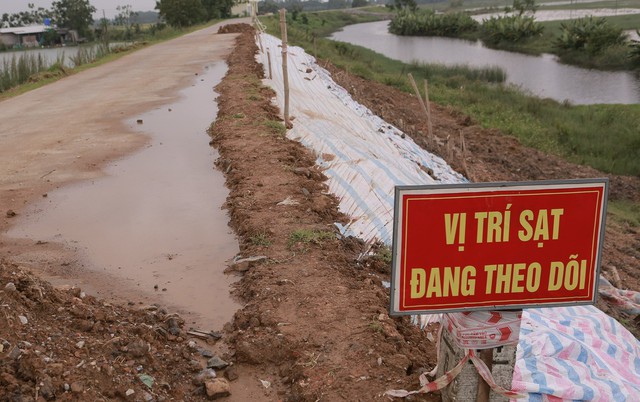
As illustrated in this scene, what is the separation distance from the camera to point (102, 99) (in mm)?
→ 14930

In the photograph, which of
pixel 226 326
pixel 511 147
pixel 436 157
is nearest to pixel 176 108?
pixel 436 157

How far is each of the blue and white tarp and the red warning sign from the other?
98 centimetres

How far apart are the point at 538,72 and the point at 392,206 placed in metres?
29.7

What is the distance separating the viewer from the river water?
1024 inches

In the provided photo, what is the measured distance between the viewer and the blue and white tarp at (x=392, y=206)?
3.79 metres

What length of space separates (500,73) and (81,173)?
969 inches

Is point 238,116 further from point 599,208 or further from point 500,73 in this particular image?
point 500,73

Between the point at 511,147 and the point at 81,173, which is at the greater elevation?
the point at 81,173

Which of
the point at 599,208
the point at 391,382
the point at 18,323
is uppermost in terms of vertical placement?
the point at 599,208

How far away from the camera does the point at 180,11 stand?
50438mm

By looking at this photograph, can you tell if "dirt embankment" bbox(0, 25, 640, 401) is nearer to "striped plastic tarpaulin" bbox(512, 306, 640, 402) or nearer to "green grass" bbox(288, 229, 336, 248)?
"green grass" bbox(288, 229, 336, 248)

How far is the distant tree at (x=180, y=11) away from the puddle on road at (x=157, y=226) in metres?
43.9

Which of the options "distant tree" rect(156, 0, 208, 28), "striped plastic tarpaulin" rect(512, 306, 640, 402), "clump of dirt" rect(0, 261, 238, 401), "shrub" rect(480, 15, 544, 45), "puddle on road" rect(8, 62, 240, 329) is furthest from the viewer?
"distant tree" rect(156, 0, 208, 28)

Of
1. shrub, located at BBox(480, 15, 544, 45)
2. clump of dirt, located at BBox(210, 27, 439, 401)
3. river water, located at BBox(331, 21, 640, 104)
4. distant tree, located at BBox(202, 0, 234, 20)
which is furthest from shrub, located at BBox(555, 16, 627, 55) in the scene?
distant tree, located at BBox(202, 0, 234, 20)
